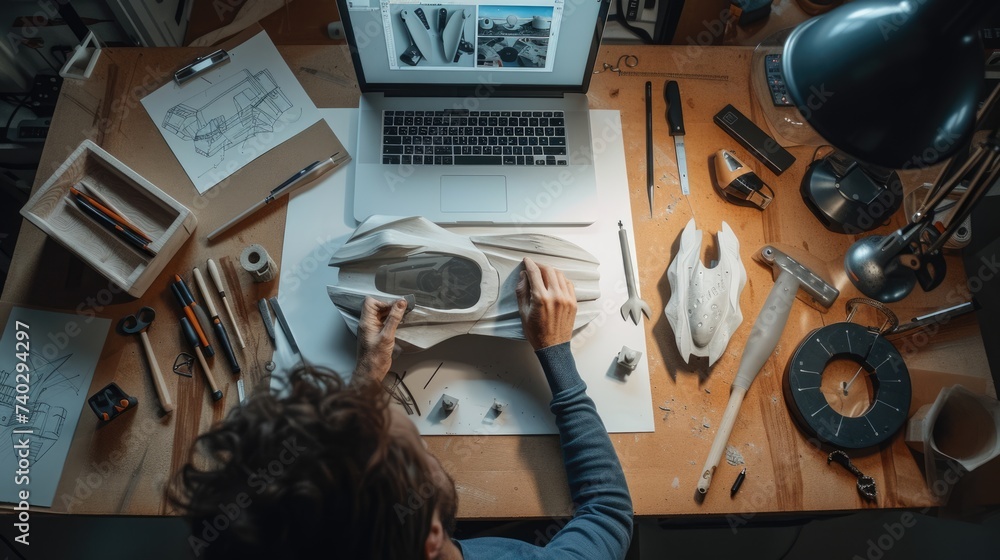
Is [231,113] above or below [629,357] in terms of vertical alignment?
above

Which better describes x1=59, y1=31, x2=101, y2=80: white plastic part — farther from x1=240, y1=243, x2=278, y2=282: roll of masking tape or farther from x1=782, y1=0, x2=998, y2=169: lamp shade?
x1=782, y1=0, x2=998, y2=169: lamp shade

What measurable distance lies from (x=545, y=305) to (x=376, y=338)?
0.91 ft

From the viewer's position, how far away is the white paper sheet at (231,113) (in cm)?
118

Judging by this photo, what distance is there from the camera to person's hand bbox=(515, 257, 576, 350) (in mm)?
1013

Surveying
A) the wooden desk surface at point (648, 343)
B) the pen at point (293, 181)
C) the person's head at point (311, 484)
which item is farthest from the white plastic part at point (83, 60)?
the person's head at point (311, 484)

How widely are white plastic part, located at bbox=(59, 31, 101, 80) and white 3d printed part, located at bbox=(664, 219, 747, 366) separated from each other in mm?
1181

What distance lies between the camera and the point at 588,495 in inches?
37.0

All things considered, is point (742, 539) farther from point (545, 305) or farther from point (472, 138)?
point (472, 138)

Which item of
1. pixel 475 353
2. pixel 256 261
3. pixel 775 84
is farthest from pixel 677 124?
pixel 256 261

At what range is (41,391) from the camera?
1011mm

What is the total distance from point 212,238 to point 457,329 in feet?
1.59

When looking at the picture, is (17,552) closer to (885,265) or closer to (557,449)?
(557,449)

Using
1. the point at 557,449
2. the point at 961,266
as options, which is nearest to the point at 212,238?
the point at 557,449

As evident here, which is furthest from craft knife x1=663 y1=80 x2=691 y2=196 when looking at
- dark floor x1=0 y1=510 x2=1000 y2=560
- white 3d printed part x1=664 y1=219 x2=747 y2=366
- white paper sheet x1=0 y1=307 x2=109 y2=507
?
white paper sheet x1=0 y1=307 x2=109 y2=507
